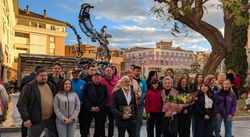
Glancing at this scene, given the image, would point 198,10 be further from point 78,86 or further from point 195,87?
point 78,86

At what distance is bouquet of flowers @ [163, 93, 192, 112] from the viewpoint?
931cm

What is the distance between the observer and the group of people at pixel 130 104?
310 inches

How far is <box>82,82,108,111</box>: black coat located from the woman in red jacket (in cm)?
113

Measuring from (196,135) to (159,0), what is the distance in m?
10.1

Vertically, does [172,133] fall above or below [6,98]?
below

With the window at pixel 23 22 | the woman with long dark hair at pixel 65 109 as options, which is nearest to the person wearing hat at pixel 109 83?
the woman with long dark hair at pixel 65 109

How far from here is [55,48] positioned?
8400 cm

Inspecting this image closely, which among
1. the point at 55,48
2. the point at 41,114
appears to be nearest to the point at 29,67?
the point at 41,114

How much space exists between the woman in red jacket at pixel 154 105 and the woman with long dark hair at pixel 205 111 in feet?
2.96

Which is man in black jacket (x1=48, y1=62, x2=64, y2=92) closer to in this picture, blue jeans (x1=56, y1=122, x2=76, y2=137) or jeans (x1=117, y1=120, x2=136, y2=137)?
blue jeans (x1=56, y1=122, x2=76, y2=137)

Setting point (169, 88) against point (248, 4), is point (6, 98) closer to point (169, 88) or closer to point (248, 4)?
point (169, 88)

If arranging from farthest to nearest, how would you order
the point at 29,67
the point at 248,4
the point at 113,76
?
the point at 29,67, the point at 248,4, the point at 113,76

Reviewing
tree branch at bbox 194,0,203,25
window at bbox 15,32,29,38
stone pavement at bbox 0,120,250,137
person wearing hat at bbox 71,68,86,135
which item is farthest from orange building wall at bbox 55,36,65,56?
person wearing hat at bbox 71,68,86,135

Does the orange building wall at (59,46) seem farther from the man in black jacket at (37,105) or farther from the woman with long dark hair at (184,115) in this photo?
the man in black jacket at (37,105)
